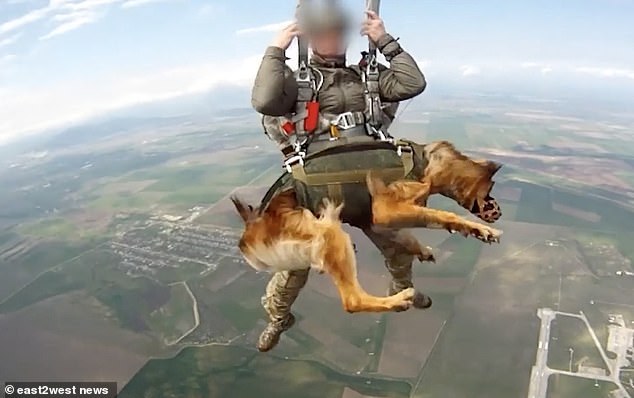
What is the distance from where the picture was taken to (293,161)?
10.7 ft

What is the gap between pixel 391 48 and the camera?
330 centimetres

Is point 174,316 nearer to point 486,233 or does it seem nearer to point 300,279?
point 300,279

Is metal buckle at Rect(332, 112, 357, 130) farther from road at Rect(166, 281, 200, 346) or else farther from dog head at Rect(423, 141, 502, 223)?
road at Rect(166, 281, 200, 346)

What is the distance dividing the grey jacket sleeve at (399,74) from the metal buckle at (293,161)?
640mm

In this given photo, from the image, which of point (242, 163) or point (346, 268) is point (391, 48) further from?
point (242, 163)

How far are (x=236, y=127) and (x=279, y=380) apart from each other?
49140 mm

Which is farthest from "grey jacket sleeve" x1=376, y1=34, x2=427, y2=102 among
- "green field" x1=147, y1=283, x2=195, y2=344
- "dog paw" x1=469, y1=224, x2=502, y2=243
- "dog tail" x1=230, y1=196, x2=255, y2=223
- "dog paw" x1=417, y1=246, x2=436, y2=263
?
"green field" x1=147, y1=283, x2=195, y2=344

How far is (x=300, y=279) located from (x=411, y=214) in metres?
1.42

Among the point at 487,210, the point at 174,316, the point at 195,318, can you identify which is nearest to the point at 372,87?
the point at 487,210

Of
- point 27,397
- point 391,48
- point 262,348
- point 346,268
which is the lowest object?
point 27,397

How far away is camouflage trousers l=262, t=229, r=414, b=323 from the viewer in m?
4.18

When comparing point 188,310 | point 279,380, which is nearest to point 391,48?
point 279,380

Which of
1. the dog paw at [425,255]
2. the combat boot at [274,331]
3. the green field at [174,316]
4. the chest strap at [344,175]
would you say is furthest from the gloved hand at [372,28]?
the green field at [174,316]

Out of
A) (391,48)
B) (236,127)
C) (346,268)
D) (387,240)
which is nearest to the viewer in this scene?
(346,268)
